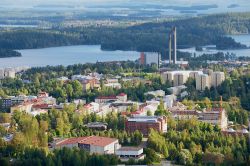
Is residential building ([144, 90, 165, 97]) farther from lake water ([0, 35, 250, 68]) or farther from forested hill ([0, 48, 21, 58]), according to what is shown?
forested hill ([0, 48, 21, 58])

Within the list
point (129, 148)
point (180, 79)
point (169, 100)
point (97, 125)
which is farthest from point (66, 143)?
point (180, 79)

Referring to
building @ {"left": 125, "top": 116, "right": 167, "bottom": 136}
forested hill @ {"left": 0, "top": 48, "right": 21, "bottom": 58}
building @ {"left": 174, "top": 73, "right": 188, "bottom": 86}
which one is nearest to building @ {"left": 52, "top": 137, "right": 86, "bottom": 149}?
building @ {"left": 125, "top": 116, "right": 167, "bottom": 136}

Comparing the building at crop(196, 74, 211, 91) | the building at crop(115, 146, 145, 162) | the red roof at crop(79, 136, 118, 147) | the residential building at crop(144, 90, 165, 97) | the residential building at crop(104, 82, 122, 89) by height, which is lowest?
the building at crop(115, 146, 145, 162)

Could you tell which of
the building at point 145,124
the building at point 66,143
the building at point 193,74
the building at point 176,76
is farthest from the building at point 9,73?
the building at point 66,143

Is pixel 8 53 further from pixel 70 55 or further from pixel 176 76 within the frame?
pixel 176 76

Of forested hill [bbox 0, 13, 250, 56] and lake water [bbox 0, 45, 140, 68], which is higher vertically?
forested hill [bbox 0, 13, 250, 56]

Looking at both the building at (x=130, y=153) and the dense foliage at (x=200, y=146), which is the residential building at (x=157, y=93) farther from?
the building at (x=130, y=153)
